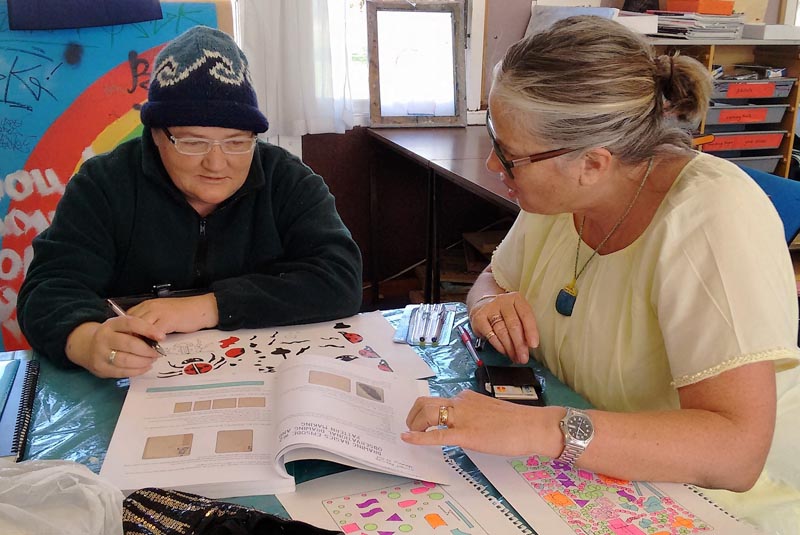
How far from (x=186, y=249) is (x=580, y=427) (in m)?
0.91

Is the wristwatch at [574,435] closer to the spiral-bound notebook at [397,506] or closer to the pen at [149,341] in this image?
the spiral-bound notebook at [397,506]

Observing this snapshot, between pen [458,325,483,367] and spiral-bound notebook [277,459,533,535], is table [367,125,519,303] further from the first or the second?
spiral-bound notebook [277,459,533,535]

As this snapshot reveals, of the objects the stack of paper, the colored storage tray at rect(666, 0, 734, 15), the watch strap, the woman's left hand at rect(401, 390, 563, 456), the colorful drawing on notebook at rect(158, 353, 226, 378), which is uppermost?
the colored storage tray at rect(666, 0, 734, 15)

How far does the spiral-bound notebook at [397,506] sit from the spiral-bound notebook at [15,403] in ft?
1.21

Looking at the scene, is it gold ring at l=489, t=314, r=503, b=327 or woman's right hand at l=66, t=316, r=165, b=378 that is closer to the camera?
woman's right hand at l=66, t=316, r=165, b=378

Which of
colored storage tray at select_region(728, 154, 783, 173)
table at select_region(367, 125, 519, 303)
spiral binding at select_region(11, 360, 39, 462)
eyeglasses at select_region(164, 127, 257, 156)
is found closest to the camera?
spiral binding at select_region(11, 360, 39, 462)

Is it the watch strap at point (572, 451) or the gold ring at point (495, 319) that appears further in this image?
the gold ring at point (495, 319)

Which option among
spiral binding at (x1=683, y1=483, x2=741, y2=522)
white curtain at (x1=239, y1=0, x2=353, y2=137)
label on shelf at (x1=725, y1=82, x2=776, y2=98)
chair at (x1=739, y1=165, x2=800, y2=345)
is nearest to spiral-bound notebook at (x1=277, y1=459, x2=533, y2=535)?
spiral binding at (x1=683, y1=483, x2=741, y2=522)

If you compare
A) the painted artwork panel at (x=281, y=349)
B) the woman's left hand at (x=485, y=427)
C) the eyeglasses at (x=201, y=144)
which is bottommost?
the painted artwork panel at (x=281, y=349)

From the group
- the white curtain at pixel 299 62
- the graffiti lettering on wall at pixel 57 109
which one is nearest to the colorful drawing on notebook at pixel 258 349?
→ the graffiti lettering on wall at pixel 57 109

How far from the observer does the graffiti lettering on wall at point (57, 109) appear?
2344 mm

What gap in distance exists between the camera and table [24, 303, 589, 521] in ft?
2.94

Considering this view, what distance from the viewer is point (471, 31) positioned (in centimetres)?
316

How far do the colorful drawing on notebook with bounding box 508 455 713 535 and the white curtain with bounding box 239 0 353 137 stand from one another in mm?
2194
